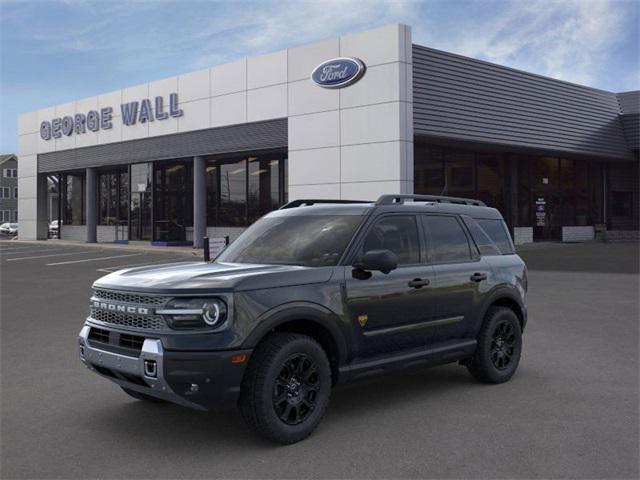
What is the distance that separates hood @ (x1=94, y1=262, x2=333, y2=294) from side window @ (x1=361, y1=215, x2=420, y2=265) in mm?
650

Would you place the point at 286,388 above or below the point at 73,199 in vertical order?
below

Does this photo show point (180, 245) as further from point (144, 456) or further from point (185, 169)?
point (144, 456)

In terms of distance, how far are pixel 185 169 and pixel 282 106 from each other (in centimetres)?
1001

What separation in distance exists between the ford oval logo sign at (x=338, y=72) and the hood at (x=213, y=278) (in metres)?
18.6

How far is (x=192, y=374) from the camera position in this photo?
4.36 meters

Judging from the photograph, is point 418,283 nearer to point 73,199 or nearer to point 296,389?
point 296,389

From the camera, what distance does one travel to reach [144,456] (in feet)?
14.8

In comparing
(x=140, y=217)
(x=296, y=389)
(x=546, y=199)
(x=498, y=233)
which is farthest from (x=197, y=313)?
(x=140, y=217)

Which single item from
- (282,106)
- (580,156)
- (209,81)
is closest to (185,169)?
(209,81)

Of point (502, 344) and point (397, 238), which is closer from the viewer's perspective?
point (397, 238)

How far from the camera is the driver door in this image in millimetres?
5234

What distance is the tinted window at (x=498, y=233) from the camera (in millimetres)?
6898

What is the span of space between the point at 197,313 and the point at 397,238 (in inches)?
81.6

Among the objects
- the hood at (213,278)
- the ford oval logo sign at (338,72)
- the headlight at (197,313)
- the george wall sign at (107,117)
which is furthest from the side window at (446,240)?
the george wall sign at (107,117)
